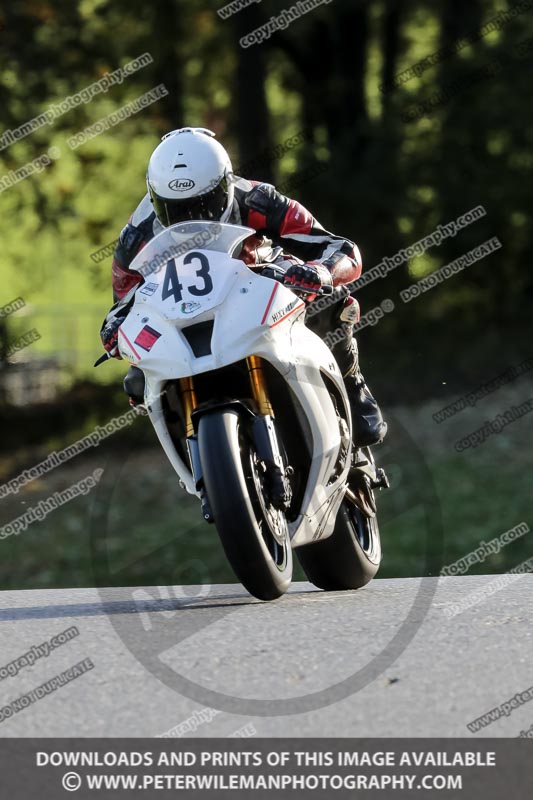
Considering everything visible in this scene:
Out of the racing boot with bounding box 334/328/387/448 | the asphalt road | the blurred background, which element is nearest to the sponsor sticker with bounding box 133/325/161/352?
the asphalt road

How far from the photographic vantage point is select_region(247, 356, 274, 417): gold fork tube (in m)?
5.16

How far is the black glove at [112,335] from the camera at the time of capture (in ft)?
18.6

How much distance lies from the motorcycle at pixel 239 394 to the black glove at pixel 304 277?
0.07 metres

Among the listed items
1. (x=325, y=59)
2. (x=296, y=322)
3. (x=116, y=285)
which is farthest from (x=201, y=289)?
(x=325, y=59)

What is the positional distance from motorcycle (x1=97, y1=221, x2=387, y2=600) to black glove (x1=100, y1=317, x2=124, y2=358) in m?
0.32

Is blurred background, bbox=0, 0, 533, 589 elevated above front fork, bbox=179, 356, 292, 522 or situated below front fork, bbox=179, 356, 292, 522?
above

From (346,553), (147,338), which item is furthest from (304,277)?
(346,553)

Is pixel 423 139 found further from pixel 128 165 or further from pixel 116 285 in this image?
pixel 116 285

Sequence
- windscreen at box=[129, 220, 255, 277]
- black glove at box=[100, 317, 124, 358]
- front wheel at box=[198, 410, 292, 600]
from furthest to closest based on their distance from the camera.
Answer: black glove at box=[100, 317, 124, 358] → windscreen at box=[129, 220, 255, 277] → front wheel at box=[198, 410, 292, 600]

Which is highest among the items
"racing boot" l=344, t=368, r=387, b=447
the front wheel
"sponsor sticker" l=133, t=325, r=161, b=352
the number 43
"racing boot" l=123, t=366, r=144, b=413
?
the number 43

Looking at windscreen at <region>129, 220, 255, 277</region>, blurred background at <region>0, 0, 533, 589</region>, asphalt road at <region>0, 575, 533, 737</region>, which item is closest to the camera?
asphalt road at <region>0, 575, 533, 737</region>

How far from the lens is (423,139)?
2256 cm

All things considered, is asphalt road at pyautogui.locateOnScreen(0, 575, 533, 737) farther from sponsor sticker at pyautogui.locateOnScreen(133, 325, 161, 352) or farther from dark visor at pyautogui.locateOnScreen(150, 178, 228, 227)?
dark visor at pyautogui.locateOnScreen(150, 178, 228, 227)

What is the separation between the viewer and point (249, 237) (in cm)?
584
